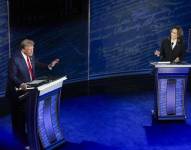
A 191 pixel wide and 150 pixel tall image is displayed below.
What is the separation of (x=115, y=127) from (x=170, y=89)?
1.06 m

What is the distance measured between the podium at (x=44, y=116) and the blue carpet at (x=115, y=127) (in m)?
0.30

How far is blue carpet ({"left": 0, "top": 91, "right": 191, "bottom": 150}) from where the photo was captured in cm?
566

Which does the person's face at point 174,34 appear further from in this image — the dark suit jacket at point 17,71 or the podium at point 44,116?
the dark suit jacket at point 17,71

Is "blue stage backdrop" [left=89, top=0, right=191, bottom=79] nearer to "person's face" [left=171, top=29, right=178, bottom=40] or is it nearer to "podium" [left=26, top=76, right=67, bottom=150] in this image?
"person's face" [left=171, top=29, right=178, bottom=40]

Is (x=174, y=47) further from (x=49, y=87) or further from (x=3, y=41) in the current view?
(x=3, y=41)

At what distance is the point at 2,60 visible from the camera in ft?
23.9

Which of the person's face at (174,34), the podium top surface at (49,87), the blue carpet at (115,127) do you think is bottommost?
the blue carpet at (115,127)

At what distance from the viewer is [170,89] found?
21.0ft

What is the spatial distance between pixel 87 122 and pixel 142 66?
3.46 meters

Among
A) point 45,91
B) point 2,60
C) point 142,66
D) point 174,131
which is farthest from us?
point 142,66

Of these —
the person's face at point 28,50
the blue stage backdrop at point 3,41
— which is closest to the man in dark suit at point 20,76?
the person's face at point 28,50

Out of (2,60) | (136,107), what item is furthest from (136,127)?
(2,60)

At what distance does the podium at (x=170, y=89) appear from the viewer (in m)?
6.21

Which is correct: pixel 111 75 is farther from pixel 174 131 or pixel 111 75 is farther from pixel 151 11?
pixel 174 131
